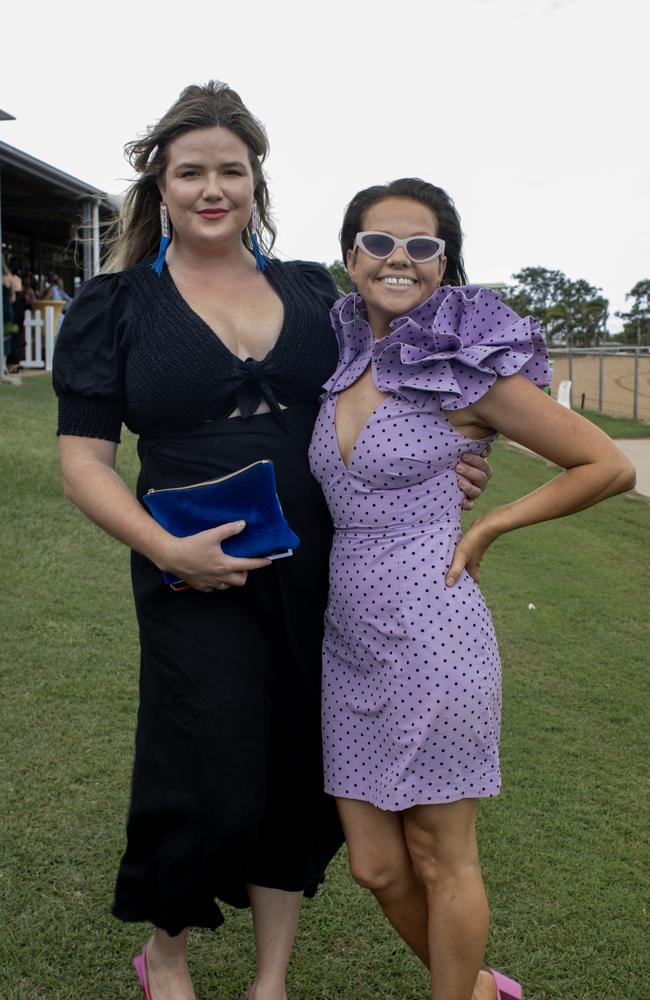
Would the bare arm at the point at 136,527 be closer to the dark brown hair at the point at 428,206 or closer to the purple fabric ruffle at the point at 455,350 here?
the purple fabric ruffle at the point at 455,350

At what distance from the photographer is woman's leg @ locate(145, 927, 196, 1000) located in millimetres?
2592

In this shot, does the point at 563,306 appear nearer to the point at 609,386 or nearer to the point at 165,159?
the point at 609,386

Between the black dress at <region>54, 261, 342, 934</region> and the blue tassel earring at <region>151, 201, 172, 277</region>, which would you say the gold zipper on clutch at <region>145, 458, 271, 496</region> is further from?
the blue tassel earring at <region>151, 201, 172, 277</region>

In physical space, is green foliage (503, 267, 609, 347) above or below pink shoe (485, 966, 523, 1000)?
above

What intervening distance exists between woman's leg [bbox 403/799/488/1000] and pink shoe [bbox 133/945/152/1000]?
0.76 m

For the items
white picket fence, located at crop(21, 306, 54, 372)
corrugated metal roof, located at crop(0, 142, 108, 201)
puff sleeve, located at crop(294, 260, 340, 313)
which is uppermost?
corrugated metal roof, located at crop(0, 142, 108, 201)

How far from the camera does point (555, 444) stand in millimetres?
2262

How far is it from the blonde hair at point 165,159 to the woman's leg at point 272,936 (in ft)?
5.34

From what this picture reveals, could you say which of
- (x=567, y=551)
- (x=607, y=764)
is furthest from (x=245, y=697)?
(x=567, y=551)

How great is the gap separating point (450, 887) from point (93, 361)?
138cm

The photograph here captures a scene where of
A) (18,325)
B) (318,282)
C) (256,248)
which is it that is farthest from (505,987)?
(18,325)

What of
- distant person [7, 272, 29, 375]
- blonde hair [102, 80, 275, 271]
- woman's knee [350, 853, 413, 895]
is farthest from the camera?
distant person [7, 272, 29, 375]

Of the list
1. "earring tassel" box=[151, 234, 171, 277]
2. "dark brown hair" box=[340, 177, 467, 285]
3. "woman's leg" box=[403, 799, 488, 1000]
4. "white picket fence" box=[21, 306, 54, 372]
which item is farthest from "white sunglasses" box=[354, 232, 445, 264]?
"white picket fence" box=[21, 306, 54, 372]

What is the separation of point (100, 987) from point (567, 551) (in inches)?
240
